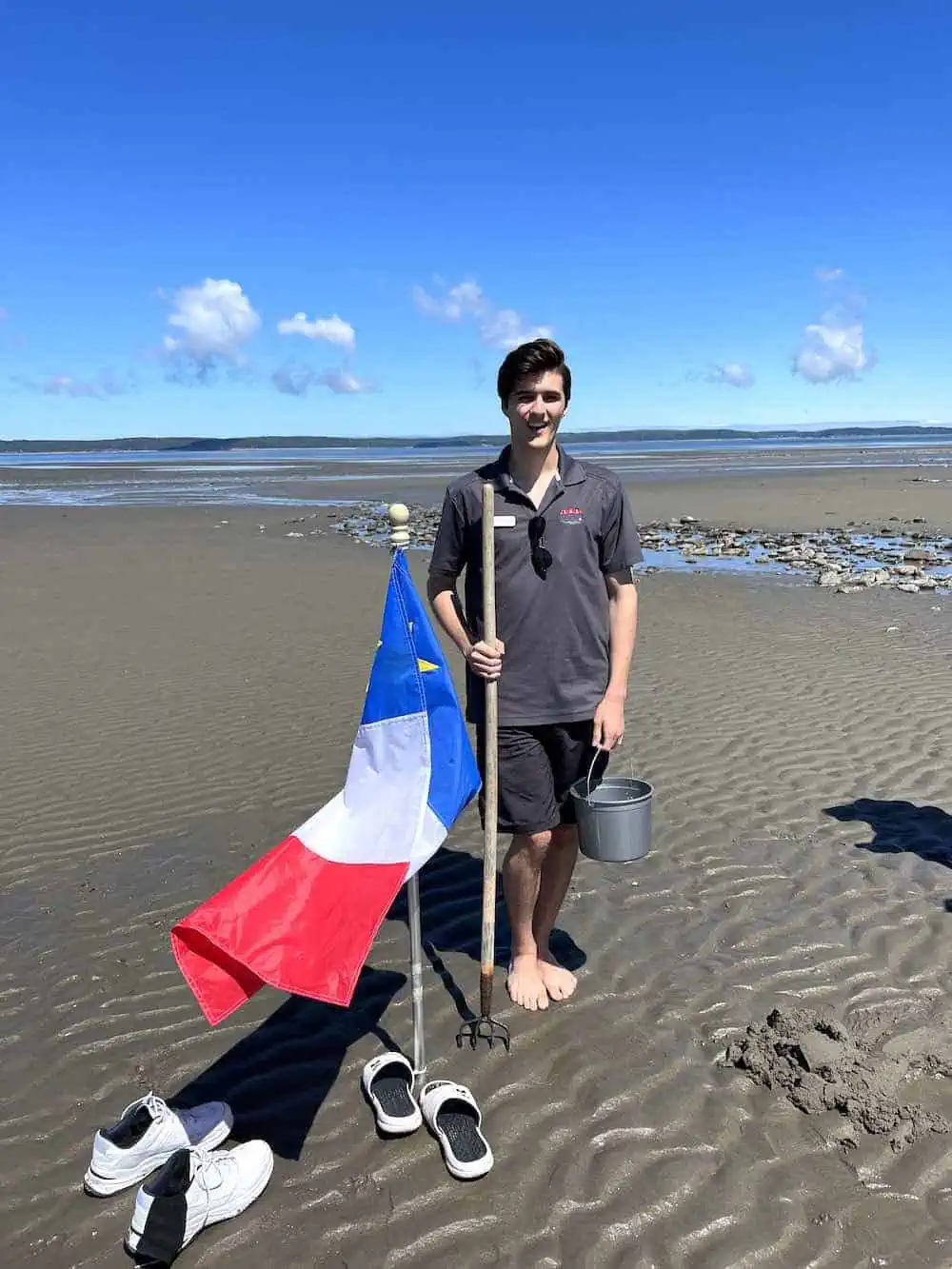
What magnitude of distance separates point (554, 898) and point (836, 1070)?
1.43 metres

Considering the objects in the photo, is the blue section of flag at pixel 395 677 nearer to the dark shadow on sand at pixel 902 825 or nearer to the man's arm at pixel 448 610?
the man's arm at pixel 448 610

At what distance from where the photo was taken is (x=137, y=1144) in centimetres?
342

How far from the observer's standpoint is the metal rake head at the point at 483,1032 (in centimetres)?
424

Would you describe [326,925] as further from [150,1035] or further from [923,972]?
[923,972]

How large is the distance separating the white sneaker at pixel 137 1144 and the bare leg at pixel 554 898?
5.81 feet

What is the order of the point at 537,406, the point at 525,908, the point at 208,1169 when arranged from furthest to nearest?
1. the point at 525,908
2. the point at 537,406
3. the point at 208,1169

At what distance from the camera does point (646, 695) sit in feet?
33.3

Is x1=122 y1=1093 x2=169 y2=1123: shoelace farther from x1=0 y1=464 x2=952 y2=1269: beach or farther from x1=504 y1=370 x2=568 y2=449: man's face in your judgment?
x1=504 y1=370 x2=568 y2=449: man's face

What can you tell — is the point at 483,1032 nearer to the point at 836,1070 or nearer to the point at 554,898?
the point at 554,898

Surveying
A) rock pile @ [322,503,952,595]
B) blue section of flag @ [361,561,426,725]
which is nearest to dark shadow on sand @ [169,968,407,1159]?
blue section of flag @ [361,561,426,725]

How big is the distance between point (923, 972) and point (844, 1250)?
1.91m

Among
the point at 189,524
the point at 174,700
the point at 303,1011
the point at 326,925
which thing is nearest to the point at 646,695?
the point at 174,700

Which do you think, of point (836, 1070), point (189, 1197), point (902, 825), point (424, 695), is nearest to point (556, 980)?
point (836, 1070)

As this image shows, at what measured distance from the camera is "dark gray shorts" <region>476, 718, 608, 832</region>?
416 cm
